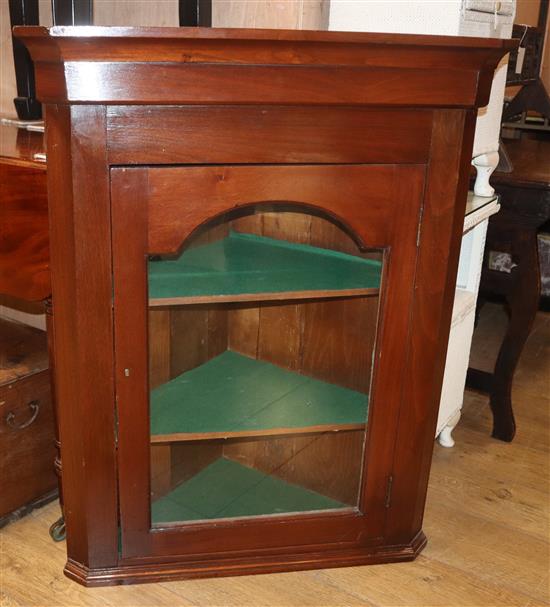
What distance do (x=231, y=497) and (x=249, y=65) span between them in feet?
3.00

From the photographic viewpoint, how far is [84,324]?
1.32 metres

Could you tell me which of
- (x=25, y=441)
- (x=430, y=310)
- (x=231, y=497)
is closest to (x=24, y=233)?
(x=25, y=441)

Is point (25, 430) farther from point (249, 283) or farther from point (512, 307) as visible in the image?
point (512, 307)

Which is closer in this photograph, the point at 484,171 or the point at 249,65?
the point at 249,65

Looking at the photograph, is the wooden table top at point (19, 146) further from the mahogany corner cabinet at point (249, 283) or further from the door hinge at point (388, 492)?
the door hinge at point (388, 492)

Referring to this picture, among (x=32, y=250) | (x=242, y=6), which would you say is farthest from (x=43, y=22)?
(x=32, y=250)

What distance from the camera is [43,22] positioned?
80.7 inches

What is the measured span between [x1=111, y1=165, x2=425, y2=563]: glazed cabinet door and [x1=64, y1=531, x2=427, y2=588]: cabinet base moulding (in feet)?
0.07

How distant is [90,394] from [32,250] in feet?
1.04

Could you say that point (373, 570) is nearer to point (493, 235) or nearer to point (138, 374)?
point (138, 374)

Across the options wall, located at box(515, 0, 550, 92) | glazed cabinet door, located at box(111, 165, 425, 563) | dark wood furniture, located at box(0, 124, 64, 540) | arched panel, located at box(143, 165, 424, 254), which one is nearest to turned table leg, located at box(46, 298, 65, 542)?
dark wood furniture, located at box(0, 124, 64, 540)

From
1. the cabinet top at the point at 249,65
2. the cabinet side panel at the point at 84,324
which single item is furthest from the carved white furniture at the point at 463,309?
the cabinet side panel at the point at 84,324

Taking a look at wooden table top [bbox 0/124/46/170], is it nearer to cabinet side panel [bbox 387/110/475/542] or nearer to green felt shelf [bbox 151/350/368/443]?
green felt shelf [bbox 151/350/368/443]

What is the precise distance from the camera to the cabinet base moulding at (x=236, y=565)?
1523 millimetres
